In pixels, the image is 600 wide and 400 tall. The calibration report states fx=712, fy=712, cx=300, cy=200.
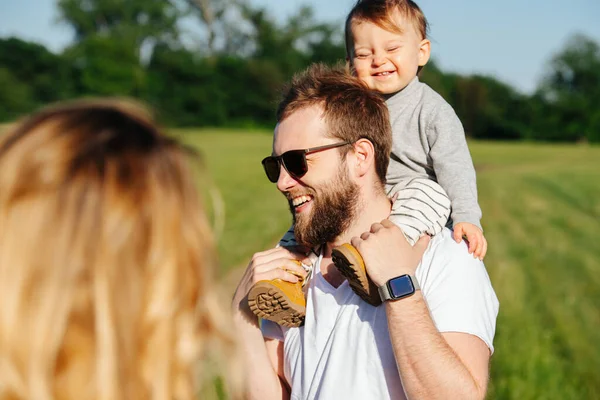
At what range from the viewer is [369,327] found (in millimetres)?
2553

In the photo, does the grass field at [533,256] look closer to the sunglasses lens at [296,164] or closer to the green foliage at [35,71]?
the sunglasses lens at [296,164]

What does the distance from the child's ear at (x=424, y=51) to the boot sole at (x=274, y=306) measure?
1412mm

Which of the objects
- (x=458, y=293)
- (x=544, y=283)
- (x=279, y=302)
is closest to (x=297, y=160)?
(x=279, y=302)

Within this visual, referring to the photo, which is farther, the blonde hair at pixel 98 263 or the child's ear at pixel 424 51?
the child's ear at pixel 424 51

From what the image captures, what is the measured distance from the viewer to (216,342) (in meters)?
1.56

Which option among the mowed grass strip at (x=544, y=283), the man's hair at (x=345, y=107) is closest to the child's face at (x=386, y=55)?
the man's hair at (x=345, y=107)

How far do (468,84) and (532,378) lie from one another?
218 feet

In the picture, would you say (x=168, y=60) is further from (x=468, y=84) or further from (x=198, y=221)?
(x=198, y=221)

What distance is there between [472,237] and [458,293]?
313 millimetres

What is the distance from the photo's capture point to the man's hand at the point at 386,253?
242 cm

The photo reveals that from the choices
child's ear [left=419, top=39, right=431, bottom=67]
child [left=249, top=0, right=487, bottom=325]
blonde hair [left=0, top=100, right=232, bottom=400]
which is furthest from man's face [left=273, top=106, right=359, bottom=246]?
blonde hair [left=0, top=100, right=232, bottom=400]

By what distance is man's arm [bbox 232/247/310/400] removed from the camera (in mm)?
2783

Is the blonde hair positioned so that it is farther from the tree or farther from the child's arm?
the tree

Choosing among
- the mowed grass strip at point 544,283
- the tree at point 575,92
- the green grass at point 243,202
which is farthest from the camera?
the tree at point 575,92
